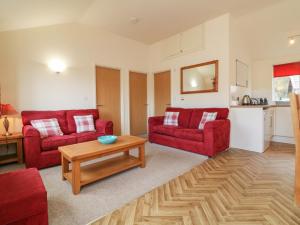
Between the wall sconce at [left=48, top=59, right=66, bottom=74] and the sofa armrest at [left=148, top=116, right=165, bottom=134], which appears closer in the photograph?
the wall sconce at [left=48, top=59, right=66, bottom=74]

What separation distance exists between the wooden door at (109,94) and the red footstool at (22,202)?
3100 mm

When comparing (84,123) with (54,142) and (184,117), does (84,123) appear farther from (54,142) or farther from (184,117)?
(184,117)

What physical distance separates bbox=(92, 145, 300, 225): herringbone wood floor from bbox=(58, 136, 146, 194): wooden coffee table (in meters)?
0.60

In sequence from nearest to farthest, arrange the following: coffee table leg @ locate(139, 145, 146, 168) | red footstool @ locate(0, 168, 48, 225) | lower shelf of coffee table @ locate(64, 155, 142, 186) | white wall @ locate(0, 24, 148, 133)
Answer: red footstool @ locate(0, 168, 48, 225), lower shelf of coffee table @ locate(64, 155, 142, 186), coffee table leg @ locate(139, 145, 146, 168), white wall @ locate(0, 24, 148, 133)

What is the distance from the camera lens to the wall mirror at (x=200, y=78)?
12.7 feet

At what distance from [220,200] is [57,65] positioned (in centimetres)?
381

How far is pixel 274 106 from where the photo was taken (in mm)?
4035

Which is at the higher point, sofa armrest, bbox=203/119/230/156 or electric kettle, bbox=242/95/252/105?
electric kettle, bbox=242/95/252/105

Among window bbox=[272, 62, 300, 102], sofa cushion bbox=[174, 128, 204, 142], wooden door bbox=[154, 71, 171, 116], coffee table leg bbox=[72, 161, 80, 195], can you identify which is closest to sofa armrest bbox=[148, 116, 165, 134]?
sofa cushion bbox=[174, 128, 204, 142]

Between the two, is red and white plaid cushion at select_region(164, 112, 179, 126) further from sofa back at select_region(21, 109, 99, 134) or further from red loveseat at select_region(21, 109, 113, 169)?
sofa back at select_region(21, 109, 99, 134)

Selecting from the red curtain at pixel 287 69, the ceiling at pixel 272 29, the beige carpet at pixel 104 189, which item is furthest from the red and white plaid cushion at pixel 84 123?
the red curtain at pixel 287 69

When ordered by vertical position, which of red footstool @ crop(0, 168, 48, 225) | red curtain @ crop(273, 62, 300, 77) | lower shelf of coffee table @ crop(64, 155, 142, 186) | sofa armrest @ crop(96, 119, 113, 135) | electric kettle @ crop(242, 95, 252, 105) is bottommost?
lower shelf of coffee table @ crop(64, 155, 142, 186)

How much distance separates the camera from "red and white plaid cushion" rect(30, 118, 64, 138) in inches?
116

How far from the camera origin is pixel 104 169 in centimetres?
227
